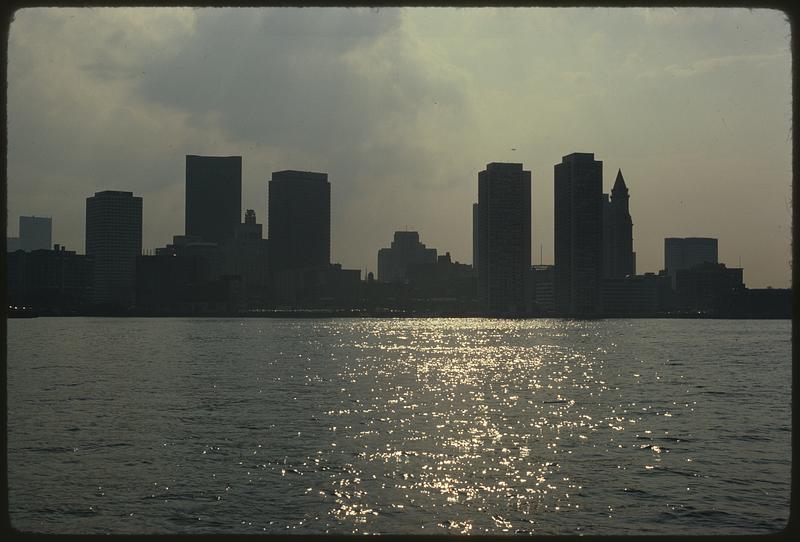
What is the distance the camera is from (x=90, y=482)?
28.0m

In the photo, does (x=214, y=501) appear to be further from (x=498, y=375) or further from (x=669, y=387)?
(x=498, y=375)

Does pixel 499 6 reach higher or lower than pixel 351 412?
higher

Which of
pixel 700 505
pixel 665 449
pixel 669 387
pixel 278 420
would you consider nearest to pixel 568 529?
pixel 700 505

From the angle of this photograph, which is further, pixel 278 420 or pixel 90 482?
pixel 278 420

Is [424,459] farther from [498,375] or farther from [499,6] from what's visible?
[498,375]

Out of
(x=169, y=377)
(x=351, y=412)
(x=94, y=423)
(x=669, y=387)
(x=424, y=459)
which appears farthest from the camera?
(x=169, y=377)

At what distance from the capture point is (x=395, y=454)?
3400 centimetres

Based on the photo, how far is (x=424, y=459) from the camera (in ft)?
108

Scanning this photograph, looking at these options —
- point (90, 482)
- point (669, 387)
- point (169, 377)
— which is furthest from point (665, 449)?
point (169, 377)

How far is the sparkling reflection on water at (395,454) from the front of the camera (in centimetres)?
2364

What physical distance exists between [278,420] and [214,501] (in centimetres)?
1972

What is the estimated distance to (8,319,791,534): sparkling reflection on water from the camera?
77.6ft

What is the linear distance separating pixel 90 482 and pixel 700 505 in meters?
19.6

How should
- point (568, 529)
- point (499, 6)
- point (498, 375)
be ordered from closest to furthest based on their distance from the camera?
point (499, 6)
point (568, 529)
point (498, 375)
